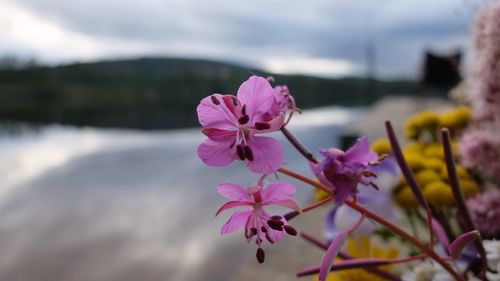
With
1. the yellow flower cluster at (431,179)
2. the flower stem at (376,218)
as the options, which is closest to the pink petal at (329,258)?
the flower stem at (376,218)

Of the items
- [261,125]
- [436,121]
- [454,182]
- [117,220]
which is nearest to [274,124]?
[261,125]

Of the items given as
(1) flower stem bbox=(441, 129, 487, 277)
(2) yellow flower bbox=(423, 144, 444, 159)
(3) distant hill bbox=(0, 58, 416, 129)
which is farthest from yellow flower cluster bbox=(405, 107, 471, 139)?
(3) distant hill bbox=(0, 58, 416, 129)

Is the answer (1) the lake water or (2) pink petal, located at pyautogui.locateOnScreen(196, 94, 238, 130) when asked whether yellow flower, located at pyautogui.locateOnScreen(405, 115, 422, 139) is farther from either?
(2) pink petal, located at pyautogui.locateOnScreen(196, 94, 238, 130)

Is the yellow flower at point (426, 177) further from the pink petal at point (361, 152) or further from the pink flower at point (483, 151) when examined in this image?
the pink petal at point (361, 152)

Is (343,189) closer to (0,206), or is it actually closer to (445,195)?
(445,195)

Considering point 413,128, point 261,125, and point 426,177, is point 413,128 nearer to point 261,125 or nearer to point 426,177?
point 426,177

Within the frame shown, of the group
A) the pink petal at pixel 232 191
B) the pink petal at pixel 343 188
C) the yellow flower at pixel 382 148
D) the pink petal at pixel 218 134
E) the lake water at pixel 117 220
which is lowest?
the lake water at pixel 117 220

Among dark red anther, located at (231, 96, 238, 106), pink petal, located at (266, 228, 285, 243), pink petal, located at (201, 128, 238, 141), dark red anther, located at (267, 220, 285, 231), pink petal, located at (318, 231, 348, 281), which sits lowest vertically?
pink petal, located at (318, 231, 348, 281)
